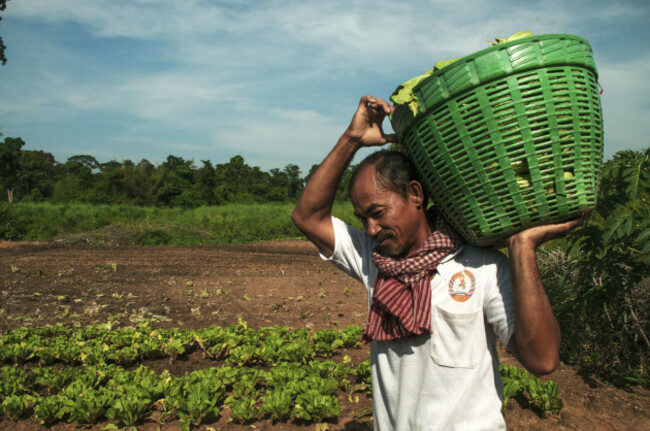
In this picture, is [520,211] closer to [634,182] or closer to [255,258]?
[634,182]

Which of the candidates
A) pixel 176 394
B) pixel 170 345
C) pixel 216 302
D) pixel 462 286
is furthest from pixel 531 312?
pixel 216 302

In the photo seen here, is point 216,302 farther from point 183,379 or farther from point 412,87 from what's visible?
point 412,87

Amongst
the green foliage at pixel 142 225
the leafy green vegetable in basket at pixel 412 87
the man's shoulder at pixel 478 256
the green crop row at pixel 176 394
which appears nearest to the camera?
the leafy green vegetable in basket at pixel 412 87

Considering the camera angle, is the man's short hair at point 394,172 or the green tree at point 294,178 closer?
the man's short hair at point 394,172

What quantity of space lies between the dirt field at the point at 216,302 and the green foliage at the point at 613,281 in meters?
0.29

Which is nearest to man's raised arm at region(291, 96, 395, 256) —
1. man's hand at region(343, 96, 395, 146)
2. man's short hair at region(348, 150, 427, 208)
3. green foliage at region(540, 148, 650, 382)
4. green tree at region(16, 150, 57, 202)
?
man's hand at region(343, 96, 395, 146)

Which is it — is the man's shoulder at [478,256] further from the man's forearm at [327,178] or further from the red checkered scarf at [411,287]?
the man's forearm at [327,178]

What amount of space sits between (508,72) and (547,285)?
177 inches

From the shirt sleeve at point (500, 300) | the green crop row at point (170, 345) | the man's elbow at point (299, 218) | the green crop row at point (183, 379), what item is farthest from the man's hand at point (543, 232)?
the green crop row at point (170, 345)

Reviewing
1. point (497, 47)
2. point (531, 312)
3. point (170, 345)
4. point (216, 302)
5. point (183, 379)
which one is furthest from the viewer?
point (216, 302)

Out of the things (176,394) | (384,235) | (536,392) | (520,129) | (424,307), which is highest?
(520,129)

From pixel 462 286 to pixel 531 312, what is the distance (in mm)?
273

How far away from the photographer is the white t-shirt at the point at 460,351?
64.9 inches

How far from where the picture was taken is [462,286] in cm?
169
